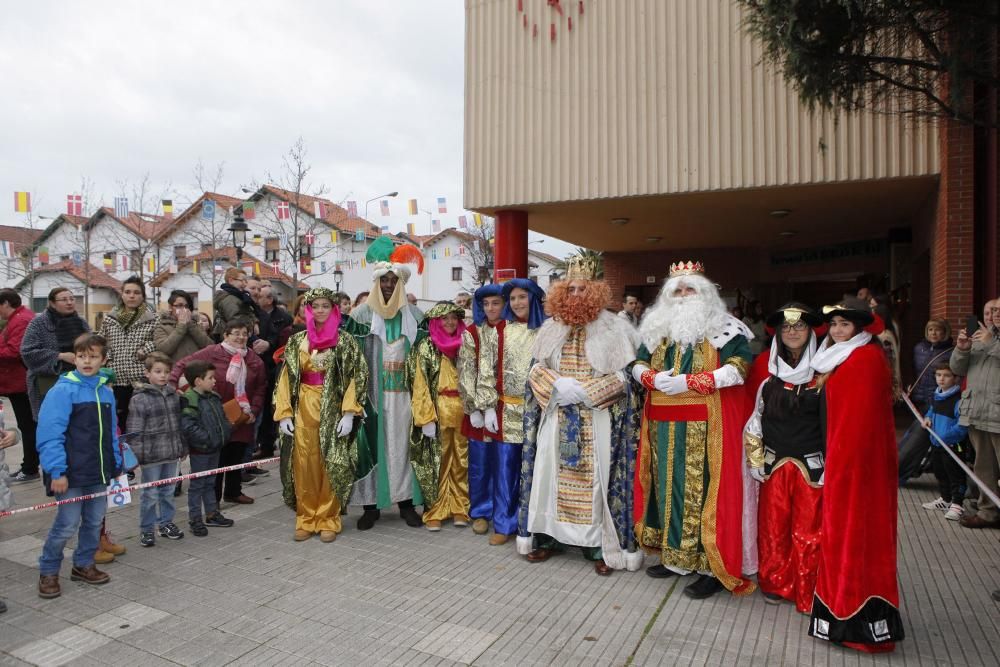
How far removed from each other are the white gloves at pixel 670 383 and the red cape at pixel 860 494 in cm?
83

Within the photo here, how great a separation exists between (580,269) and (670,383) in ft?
3.44

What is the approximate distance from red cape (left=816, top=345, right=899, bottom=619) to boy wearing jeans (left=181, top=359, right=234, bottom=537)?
429 cm

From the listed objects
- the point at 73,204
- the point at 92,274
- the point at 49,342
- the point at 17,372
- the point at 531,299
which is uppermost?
the point at 73,204

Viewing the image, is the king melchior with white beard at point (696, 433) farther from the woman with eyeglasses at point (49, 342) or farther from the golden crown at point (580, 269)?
the woman with eyeglasses at point (49, 342)

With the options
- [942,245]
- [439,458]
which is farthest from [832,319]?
[942,245]

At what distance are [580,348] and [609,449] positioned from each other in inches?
27.3

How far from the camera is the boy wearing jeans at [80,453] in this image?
3768 mm

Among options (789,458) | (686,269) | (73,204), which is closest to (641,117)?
(686,269)

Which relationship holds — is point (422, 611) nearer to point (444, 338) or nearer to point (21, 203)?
point (444, 338)

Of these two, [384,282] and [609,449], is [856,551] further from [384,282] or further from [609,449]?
[384,282]

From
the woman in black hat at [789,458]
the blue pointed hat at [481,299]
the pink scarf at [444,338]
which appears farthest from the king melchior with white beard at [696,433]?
the pink scarf at [444,338]

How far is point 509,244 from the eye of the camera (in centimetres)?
1019

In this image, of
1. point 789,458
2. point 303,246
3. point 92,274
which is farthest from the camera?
point 92,274

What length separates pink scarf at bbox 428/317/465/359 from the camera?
5.14 meters
